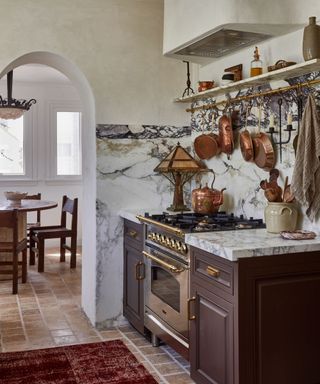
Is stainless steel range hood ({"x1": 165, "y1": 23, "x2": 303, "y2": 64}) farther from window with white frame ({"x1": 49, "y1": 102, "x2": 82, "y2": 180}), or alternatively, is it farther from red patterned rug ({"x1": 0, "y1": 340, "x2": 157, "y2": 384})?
window with white frame ({"x1": 49, "y1": 102, "x2": 82, "y2": 180})

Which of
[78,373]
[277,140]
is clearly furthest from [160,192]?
[78,373]

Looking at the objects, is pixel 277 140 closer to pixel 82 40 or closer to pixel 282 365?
pixel 282 365

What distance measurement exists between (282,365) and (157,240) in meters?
1.15

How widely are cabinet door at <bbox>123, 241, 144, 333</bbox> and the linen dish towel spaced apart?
1.33 metres

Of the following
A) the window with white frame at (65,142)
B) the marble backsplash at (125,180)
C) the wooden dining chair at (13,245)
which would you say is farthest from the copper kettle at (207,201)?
the window with white frame at (65,142)

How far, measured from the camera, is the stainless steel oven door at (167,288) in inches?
112

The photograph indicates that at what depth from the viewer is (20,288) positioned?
16.5 feet

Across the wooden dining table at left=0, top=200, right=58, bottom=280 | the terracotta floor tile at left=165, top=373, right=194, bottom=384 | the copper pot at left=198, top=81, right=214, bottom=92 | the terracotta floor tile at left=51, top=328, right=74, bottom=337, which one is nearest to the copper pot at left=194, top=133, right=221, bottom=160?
the copper pot at left=198, top=81, right=214, bottom=92

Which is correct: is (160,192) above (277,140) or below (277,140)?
below

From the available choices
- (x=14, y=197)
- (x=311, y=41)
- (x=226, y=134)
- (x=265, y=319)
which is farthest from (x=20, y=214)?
(x=311, y=41)

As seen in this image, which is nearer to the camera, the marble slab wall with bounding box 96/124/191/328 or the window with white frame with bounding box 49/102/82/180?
the marble slab wall with bounding box 96/124/191/328

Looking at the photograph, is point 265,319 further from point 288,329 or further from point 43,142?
point 43,142

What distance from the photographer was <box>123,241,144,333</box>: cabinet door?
3.50 meters

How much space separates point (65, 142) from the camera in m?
7.46
